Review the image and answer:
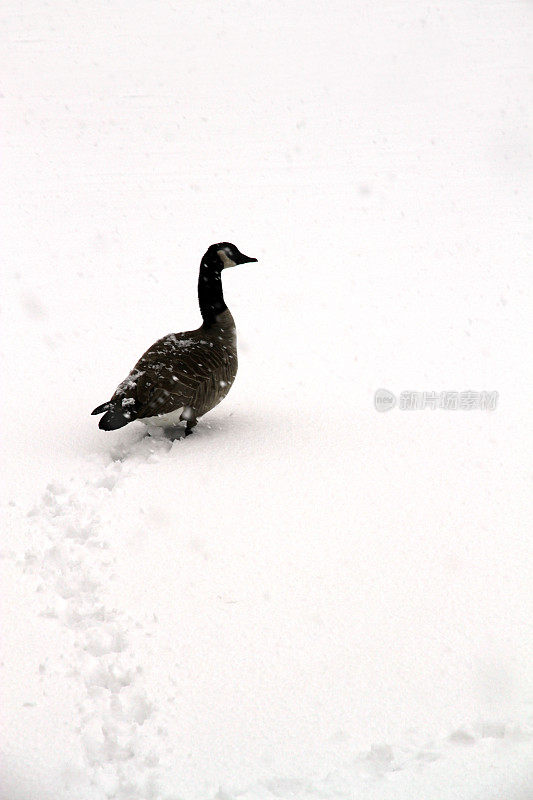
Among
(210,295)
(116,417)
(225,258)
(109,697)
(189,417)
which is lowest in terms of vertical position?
(109,697)

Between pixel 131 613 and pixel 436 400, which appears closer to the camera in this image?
pixel 131 613

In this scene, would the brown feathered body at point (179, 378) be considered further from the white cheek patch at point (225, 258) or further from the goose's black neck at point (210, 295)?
the white cheek patch at point (225, 258)

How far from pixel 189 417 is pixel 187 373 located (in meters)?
0.35

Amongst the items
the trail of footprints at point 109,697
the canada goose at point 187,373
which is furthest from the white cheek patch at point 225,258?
the trail of footprints at point 109,697

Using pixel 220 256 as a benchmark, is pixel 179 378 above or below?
below

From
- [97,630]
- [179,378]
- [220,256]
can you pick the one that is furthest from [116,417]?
[97,630]

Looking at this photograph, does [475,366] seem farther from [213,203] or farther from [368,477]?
[213,203]

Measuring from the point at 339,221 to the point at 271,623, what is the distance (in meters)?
11.2

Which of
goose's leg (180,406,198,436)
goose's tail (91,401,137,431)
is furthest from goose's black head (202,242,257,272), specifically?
goose's tail (91,401,137,431)

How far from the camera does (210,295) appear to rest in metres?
6.41

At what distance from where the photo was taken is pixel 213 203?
50.3ft

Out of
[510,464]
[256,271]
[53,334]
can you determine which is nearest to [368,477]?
[510,464]

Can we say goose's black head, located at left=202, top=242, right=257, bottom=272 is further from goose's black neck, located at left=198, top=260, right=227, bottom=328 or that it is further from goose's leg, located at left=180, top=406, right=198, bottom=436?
goose's leg, located at left=180, top=406, right=198, bottom=436

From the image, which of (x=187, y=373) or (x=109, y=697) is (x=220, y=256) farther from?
(x=109, y=697)
